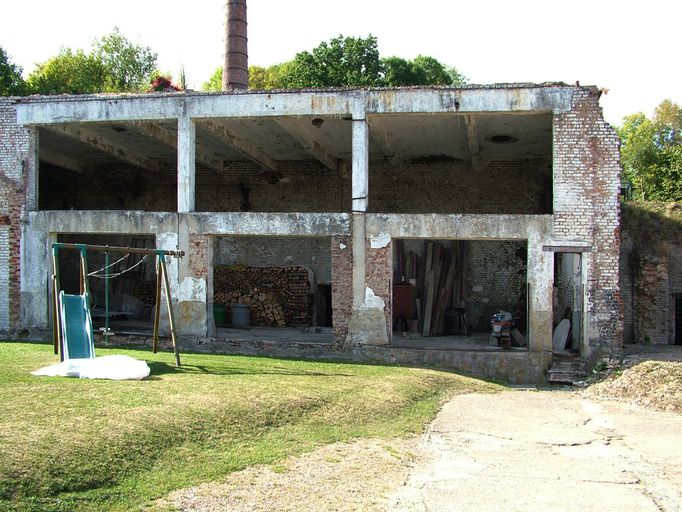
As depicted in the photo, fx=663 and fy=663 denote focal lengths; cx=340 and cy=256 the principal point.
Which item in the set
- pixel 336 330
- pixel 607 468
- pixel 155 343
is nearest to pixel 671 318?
pixel 336 330

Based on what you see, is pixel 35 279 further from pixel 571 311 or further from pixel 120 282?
pixel 571 311

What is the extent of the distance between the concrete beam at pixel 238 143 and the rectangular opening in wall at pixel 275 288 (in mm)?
2890

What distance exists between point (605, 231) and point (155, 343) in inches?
403

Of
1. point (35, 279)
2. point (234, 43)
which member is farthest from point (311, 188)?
point (35, 279)

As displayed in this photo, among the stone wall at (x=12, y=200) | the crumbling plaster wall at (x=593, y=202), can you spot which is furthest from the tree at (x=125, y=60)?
the crumbling plaster wall at (x=593, y=202)

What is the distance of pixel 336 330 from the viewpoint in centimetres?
1619

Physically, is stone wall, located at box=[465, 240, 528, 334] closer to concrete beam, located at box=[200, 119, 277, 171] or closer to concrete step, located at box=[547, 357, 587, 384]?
concrete step, located at box=[547, 357, 587, 384]

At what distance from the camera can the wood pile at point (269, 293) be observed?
2166cm

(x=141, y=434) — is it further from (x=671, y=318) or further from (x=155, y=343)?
(x=671, y=318)

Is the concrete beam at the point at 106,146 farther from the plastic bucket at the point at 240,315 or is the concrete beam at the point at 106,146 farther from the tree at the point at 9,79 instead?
the tree at the point at 9,79

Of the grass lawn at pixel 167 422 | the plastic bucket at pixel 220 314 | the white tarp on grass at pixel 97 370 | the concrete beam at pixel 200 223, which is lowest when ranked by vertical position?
the grass lawn at pixel 167 422

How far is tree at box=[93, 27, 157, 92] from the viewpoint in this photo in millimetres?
49094

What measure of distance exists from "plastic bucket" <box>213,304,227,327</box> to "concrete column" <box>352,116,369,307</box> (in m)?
6.81

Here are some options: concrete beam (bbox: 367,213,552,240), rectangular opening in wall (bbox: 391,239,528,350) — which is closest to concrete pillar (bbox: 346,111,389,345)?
concrete beam (bbox: 367,213,552,240)
